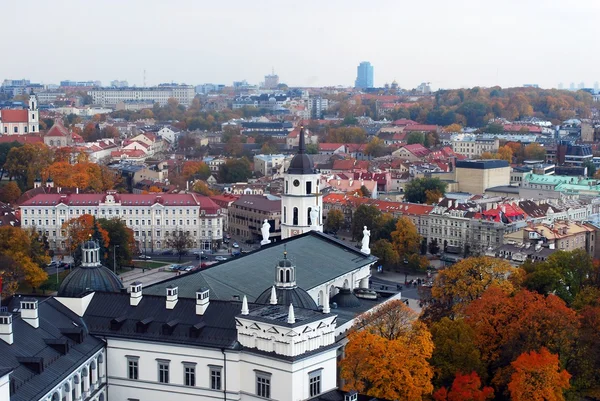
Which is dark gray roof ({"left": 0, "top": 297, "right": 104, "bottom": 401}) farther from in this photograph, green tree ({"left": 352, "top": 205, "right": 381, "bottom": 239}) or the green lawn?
green tree ({"left": 352, "top": 205, "right": 381, "bottom": 239})

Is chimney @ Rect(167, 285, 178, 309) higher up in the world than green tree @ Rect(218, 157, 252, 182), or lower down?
higher up

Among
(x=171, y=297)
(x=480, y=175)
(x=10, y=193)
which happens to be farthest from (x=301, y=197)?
(x=480, y=175)

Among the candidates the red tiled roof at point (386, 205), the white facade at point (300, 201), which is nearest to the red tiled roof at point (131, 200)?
the red tiled roof at point (386, 205)

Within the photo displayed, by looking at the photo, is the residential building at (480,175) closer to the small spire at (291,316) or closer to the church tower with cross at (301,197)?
the church tower with cross at (301,197)

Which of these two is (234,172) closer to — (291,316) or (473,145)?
(473,145)

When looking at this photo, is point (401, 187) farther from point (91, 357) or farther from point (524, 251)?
point (91, 357)

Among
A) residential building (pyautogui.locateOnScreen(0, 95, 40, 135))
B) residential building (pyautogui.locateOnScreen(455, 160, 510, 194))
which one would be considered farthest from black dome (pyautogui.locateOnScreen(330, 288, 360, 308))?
residential building (pyautogui.locateOnScreen(0, 95, 40, 135))
